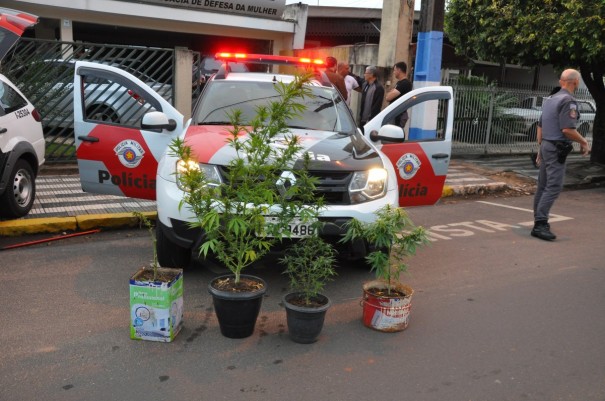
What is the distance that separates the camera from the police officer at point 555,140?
21.4ft

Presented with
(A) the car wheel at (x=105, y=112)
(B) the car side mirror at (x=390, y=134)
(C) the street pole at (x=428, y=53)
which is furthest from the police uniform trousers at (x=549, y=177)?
(A) the car wheel at (x=105, y=112)

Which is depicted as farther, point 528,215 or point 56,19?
point 56,19

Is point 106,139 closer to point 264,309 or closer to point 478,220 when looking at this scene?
point 264,309

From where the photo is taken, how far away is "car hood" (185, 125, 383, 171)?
4.64 metres

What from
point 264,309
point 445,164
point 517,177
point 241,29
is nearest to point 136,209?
point 264,309

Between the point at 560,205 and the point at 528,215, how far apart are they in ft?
3.83

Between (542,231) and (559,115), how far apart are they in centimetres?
134

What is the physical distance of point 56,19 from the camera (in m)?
15.1

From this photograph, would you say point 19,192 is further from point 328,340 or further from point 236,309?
point 328,340

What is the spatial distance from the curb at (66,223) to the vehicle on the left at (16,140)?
24cm

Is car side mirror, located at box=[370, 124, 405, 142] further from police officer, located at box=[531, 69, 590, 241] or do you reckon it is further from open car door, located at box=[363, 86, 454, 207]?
police officer, located at box=[531, 69, 590, 241]

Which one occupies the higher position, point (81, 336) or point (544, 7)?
point (544, 7)

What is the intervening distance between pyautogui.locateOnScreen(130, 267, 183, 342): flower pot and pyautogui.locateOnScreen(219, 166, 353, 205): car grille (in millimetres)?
1384

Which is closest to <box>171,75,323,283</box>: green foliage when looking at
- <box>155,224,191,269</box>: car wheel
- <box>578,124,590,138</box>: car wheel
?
<box>155,224,191,269</box>: car wheel
